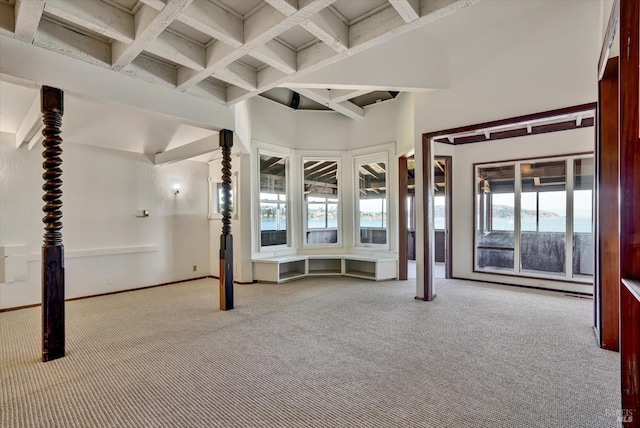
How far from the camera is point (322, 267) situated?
679 centimetres

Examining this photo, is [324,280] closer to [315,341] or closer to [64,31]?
[315,341]

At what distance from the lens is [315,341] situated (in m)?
3.20

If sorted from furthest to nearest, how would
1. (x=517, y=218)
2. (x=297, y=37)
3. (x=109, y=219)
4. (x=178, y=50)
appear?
(x=517, y=218) → (x=109, y=219) → (x=297, y=37) → (x=178, y=50)

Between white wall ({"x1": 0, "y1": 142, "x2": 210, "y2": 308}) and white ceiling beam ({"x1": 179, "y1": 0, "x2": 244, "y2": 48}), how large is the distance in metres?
3.95

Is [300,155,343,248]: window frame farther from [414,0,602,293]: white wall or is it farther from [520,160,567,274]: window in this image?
[520,160,567,274]: window

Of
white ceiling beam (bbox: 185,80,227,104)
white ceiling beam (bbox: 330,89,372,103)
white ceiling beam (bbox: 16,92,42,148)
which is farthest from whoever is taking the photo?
white ceiling beam (bbox: 330,89,372,103)

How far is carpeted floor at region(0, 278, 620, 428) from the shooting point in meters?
2.03

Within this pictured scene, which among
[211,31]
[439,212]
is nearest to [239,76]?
[211,31]

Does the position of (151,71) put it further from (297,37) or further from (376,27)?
(376,27)

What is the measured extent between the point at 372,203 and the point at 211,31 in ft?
15.3

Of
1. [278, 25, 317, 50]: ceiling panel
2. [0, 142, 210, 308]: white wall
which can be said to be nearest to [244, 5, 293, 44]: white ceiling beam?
[278, 25, 317, 50]: ceiling panel

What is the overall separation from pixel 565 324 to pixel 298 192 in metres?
4.78

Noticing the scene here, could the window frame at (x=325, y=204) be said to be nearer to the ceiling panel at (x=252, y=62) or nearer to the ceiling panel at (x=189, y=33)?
the ceiling panel at (x=252, y=62)

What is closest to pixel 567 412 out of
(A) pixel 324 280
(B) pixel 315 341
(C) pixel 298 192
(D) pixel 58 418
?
(B) pixel 315 341
